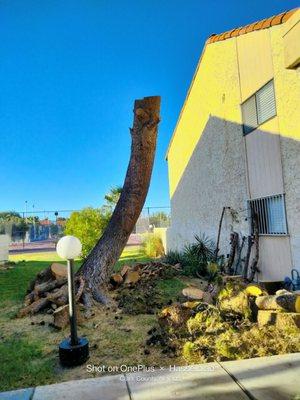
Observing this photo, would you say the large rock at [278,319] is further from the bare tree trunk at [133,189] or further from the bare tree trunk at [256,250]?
the bare tree trunk at [256,250]

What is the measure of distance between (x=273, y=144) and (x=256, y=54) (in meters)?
2.60

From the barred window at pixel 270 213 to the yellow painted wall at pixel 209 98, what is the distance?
2.77 metres

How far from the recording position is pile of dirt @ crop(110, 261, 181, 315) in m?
6.94

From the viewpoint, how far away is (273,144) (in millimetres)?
8086

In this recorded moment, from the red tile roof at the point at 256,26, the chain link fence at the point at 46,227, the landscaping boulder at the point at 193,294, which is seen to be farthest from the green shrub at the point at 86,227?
the chain link fence at the point at 46,227

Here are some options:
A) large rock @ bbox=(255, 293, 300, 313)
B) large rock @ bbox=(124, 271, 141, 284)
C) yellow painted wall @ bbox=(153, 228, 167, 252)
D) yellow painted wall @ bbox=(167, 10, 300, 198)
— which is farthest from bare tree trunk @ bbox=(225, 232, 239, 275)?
yellow painted wall @ bbox=(153, 228, 167, 252)

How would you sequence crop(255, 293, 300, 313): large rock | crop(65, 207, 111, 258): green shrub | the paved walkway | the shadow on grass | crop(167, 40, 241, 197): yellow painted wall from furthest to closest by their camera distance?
crop(65, 207, 111, 258): green shrub, crop(167, 40, 241, 197): yellow painted wall, crop(255, 293, 300, 313): large rock, the shadow on grass, the paved walkway

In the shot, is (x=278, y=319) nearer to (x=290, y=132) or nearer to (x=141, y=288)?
(x=290, y=132)

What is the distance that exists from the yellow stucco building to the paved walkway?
3.23 meters

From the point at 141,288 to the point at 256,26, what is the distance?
741 centimetres

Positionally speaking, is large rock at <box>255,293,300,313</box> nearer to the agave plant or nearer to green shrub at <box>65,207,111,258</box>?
the agave plant

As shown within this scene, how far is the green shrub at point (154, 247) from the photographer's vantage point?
61.5 ft

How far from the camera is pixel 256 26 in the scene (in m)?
8.61

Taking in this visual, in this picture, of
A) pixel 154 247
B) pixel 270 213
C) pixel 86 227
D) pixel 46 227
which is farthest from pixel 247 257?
pixel 46 227
